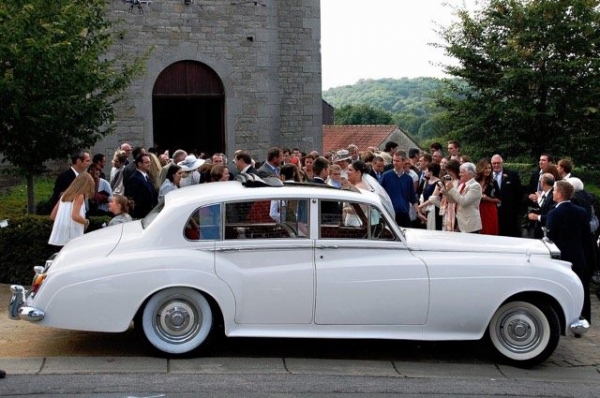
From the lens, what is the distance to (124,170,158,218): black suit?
39.4 ft

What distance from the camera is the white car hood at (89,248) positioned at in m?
8.31

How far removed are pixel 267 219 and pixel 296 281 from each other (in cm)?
66

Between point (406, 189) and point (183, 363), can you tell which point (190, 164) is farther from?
point (183, 363)

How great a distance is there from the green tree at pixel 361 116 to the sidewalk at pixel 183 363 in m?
60.2

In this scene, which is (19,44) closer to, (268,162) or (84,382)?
(268,162)

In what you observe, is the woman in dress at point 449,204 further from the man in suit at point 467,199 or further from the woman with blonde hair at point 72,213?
the woman with blonde hair at point 72,213

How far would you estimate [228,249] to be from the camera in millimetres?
8336

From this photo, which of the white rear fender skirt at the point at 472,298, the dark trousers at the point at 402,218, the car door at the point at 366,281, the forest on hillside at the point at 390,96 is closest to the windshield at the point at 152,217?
the car door at the point at 366,281

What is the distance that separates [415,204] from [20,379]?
6.81 m

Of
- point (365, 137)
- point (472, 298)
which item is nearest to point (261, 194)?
point (472, 298)

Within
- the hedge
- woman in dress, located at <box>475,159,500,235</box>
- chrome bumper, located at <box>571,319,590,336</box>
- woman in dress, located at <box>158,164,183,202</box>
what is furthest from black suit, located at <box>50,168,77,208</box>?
chrome bumper, located at <box>571,319,590,336</box>

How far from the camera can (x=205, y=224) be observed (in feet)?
27.8

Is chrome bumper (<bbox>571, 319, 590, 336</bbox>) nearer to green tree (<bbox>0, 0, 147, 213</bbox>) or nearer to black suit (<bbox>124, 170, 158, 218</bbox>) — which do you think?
black suit (<bbox>124, 170, 158, 218</bbox>)

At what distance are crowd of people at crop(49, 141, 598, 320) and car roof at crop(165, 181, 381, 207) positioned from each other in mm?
1719
